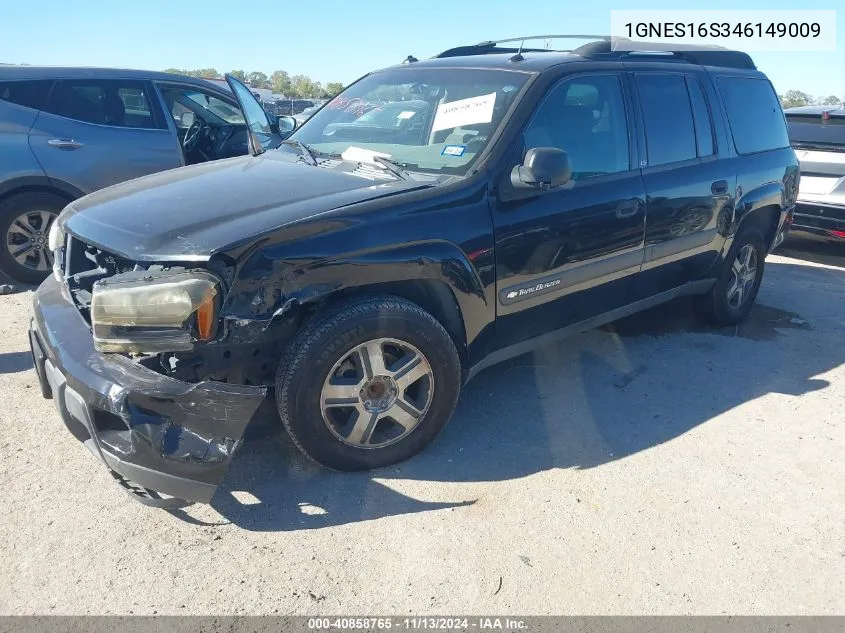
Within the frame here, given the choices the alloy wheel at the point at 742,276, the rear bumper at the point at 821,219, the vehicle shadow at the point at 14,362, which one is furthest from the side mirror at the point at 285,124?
the rear bumper at the point at 821,219

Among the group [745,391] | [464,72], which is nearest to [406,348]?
[464,72]

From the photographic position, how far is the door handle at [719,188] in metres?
4.32

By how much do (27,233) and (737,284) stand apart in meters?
5.60

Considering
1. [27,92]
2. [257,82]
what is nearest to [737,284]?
[27,92]

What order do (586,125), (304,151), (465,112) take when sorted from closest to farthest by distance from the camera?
(465,112)
(586,125)
(304,151)

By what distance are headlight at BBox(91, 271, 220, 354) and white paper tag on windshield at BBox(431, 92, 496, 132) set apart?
5.33ft

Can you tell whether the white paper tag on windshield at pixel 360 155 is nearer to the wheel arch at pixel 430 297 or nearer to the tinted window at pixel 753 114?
the wheel arch at pixel 430 297

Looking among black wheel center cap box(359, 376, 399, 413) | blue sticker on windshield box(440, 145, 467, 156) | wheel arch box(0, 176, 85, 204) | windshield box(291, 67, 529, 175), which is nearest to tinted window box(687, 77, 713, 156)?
windshield box(291, 67, 529, 175)

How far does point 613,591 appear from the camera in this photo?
2.42 m

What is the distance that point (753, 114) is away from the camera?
4844 millimetres

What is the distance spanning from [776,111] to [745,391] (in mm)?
2412

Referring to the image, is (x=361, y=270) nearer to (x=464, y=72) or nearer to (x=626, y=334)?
(x=464, y=72)

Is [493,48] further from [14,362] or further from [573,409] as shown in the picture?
[14,362]

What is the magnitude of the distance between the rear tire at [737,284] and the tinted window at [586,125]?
154 centimetres
